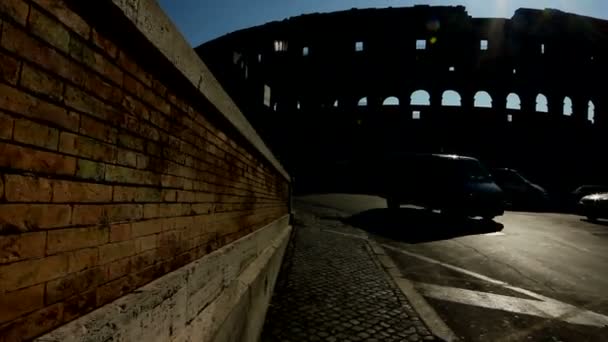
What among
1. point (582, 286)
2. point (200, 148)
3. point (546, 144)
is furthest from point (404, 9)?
point (200, 148)

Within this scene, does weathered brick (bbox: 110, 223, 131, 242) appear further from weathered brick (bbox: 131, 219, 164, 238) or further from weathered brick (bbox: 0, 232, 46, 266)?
weathered brick (bbox: 0, 232, 46, 266)

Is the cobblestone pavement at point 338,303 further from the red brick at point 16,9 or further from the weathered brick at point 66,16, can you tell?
the red brick at point 16,9

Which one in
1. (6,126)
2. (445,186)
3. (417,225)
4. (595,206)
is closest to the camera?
(6,126)

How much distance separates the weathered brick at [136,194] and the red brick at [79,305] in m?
0.38

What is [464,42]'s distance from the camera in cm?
3372

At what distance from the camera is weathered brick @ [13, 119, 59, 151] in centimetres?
101

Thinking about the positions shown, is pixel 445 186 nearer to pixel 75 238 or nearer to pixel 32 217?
pixel 75 238

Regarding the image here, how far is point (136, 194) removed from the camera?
1639 mm

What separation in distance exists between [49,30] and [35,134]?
13.1 inches

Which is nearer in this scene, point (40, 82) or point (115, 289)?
point (40, 82)

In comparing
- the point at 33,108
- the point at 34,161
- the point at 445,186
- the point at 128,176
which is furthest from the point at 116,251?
the point at 445,186

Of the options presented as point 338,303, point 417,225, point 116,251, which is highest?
point 116,251

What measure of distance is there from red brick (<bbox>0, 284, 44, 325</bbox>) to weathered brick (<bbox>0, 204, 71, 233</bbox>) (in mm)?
179

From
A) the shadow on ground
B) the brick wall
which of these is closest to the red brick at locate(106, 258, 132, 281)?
the brick wall
